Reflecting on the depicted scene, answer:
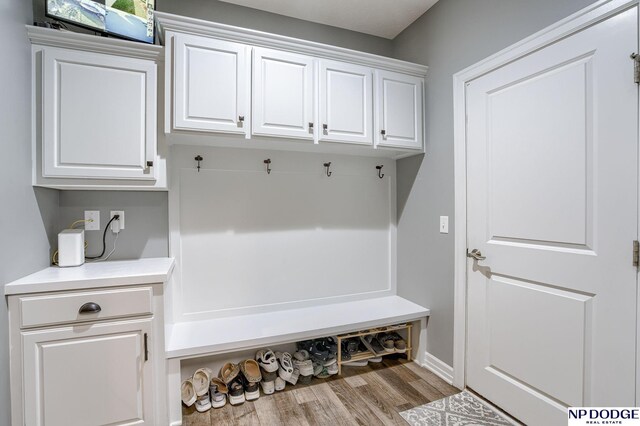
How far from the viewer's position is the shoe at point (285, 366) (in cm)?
203

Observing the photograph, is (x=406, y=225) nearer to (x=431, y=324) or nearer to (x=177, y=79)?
(x=431, y=324)

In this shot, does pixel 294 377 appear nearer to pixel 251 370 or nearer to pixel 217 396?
pixel 251 370

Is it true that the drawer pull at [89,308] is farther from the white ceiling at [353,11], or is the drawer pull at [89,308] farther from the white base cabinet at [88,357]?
the white ceiling at [353,11]

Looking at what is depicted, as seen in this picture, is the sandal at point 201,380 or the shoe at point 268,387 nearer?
the sandal at point 201,380

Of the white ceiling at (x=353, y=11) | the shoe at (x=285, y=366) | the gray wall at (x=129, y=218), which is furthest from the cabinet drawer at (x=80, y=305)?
the white ceiling at (x=353, y=11)

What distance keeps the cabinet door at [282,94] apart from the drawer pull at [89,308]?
1240 mm

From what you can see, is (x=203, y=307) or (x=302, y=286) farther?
(x=302, y=286)

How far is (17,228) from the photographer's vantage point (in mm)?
1424

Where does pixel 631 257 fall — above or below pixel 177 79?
below

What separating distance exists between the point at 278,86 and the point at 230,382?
1.97m

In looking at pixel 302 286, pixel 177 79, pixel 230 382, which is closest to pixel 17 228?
pixel 177 79

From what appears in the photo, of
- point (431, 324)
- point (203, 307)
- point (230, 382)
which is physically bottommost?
point (230, 382)

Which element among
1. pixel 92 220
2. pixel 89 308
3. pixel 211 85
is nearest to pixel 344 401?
pixel 89 308

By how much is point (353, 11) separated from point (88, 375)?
9.36 ft
